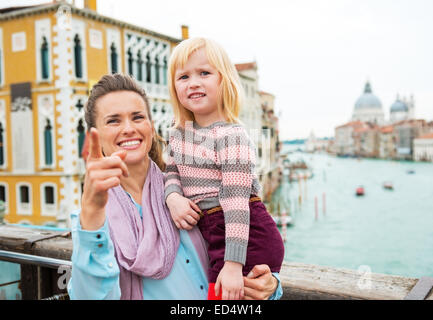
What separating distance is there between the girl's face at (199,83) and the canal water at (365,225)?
1202cm

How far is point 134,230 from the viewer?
2.79 ft

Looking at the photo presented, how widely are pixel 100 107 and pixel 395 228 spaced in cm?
2797

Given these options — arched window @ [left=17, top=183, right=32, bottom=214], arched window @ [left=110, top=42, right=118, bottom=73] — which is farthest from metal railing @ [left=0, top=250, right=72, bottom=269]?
arched window @ [left=17, top=183, right=32, bottom=214]

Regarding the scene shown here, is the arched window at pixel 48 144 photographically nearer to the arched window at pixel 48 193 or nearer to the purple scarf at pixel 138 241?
the arched window at pixel 48 193

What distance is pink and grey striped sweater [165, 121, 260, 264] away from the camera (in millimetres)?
824

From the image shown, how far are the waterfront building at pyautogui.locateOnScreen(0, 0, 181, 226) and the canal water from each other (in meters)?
6.45

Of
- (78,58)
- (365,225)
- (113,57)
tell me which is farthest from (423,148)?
(78,58)

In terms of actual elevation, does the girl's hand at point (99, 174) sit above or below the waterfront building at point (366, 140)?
below

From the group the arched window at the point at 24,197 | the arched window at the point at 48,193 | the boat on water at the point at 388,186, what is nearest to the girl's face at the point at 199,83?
the arched window at the point at 48,193

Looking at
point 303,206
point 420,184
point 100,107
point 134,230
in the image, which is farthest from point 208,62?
point 420,184

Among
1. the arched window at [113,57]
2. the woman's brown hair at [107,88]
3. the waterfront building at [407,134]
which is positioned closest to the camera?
the woman's brown hair at [107,88]

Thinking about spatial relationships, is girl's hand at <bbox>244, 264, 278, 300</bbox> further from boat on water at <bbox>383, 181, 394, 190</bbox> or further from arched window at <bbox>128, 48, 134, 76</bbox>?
boat on water at <bbox>383, 181, 394, 190</bbox>

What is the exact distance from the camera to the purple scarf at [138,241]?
820 millimetres

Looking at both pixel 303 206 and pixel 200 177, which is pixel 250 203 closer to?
pixel 200 177
